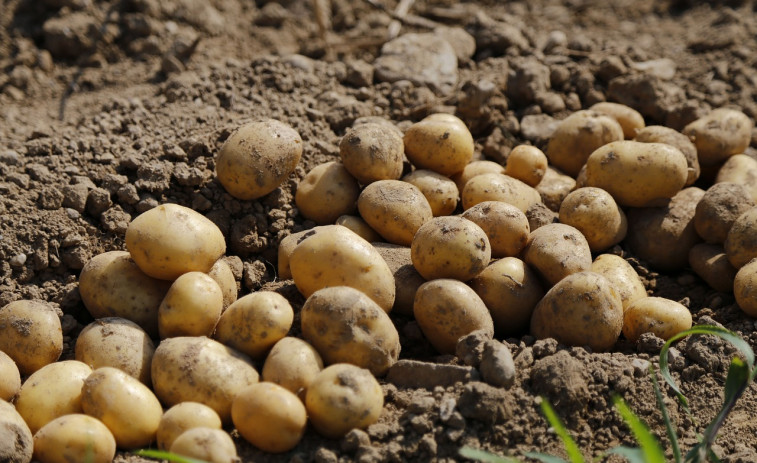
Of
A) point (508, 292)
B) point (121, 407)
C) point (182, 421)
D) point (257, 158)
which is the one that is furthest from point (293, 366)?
point (257, 158)

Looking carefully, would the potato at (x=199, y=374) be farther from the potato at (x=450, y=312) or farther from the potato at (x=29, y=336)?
the potato at (x=450, y=312)

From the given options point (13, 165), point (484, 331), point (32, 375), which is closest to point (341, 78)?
point (13, 165)

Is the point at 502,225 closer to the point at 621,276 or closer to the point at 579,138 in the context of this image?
the point at 621,276

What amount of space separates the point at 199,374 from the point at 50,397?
52 centimetres

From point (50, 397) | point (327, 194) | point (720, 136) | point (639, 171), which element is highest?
point (720, 136)

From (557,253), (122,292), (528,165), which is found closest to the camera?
(122,292)

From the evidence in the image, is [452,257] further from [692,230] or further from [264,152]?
[692,230]

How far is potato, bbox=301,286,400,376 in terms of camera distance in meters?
2.74

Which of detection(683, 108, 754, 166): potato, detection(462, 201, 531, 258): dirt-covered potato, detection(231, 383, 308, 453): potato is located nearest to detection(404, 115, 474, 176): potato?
detection(462, 201, 531, 258): dirt-covered potato

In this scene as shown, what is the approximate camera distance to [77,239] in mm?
3260

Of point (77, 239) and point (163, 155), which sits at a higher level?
point (163, 155)

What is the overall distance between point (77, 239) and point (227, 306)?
71cm

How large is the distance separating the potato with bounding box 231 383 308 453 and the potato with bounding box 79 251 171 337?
689 millimetres

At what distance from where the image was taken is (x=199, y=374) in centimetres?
264
